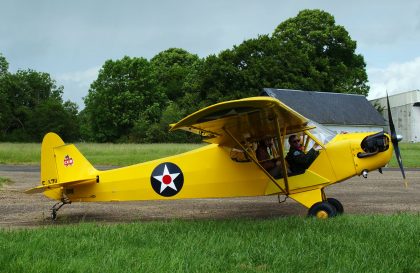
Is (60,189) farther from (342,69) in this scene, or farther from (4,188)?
(342,69)

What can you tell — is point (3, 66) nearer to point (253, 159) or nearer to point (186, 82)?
point (186, 82)

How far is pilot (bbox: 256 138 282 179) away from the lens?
941 centimetres

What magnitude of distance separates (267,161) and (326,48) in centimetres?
6109

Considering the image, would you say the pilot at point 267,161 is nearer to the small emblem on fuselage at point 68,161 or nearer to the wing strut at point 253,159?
the wing strut at point 253,159

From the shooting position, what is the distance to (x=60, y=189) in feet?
33.3

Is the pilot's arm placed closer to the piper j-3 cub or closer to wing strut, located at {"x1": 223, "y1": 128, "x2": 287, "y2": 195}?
the piper j-3 cub

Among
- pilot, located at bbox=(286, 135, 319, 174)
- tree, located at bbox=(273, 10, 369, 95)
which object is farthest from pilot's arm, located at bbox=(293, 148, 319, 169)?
tree, located at bbox=(273, 10, 369, 95)

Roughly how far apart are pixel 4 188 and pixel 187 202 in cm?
685

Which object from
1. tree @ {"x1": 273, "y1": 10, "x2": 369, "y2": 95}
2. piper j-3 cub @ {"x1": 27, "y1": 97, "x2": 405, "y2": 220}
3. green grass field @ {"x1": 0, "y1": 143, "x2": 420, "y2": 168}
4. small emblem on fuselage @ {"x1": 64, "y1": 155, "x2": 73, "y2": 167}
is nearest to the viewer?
piper j-3 cub @ {"x1": 27, "y1": 97, "x2": 405, "y2": 220}

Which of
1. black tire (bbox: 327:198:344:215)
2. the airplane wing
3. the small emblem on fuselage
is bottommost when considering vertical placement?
black tire (bbox: 327:198:344:215)

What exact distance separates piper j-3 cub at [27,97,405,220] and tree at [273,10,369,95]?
53.2 m

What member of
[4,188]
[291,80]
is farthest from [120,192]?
[291,80]

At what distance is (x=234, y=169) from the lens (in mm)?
9711

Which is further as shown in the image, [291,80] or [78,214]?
[291,80]
